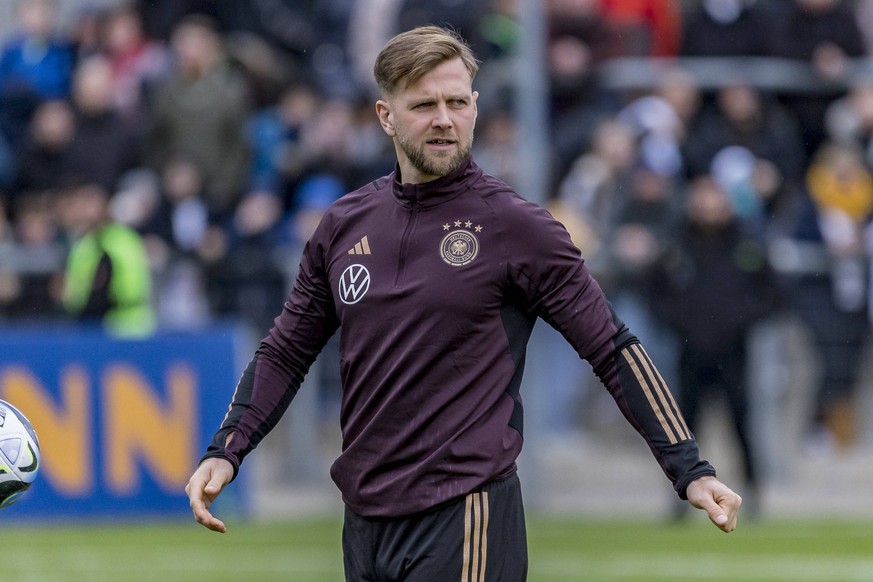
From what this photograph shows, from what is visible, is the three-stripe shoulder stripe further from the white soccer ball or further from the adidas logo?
the white soccer ball

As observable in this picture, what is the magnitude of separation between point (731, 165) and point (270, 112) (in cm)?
416

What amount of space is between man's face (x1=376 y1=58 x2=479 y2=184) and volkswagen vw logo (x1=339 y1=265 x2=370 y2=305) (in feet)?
1.05

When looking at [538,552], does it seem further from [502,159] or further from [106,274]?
[106,274]

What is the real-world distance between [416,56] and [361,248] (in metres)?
0.55

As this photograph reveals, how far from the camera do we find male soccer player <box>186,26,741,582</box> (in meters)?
4.74

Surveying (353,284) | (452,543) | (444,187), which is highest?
(444,187)

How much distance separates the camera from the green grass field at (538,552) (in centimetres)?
1079

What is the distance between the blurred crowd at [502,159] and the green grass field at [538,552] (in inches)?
41.5

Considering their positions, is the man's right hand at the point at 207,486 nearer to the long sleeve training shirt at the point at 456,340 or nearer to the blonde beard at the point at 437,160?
the long sleeve training shirt at the point at 456,340

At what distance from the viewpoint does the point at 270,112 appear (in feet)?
53.3

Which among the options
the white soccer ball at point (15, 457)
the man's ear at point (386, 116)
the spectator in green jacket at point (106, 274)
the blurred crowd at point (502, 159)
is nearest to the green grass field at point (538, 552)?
the blurred crowd at point (502, 159)

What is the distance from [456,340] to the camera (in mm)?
4781

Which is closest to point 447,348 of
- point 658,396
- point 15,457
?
point 658,396

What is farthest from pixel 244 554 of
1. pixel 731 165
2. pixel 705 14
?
pixel 705 14
